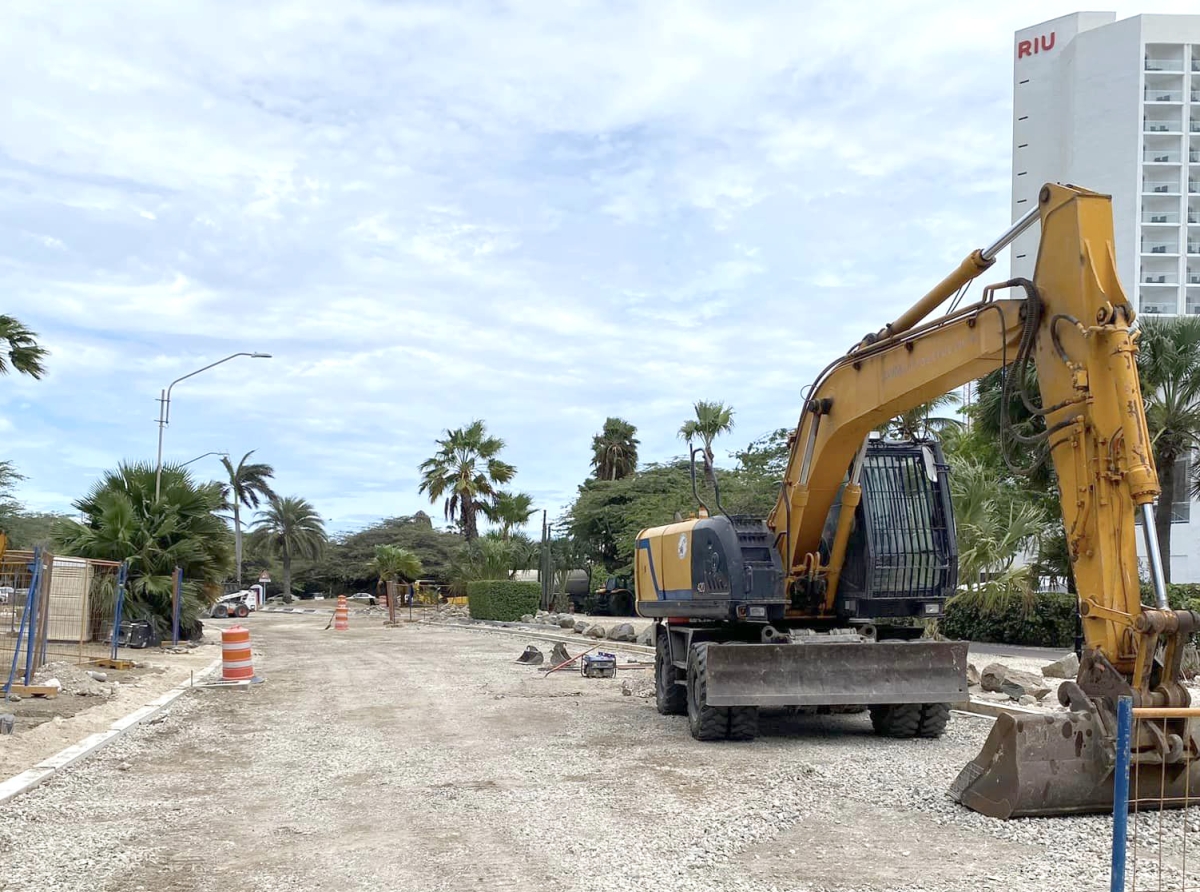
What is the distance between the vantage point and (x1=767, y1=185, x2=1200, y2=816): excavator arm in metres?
7.66

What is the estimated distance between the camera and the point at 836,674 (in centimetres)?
1145

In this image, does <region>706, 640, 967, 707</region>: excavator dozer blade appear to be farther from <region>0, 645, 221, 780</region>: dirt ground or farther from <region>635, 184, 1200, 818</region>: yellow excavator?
<region>0, 645, 221, 780</region>: dirt ground

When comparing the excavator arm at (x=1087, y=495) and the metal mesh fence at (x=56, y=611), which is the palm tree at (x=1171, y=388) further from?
the metal mesh fence at (x=56, y=611)

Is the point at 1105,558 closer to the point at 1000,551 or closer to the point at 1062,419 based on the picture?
the point at 1062,419

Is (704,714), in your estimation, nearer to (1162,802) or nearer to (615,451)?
(1162,802)

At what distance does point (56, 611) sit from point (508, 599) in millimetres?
21702

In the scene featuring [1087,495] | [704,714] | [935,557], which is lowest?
[704,714]

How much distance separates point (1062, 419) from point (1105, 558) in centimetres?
111

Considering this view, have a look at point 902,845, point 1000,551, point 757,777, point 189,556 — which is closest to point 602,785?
point 757,777

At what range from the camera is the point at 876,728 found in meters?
12.2

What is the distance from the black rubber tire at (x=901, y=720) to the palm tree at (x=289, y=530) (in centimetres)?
7010

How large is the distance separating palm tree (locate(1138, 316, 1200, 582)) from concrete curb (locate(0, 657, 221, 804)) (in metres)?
17.7

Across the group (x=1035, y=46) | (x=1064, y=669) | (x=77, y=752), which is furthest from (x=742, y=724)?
(x=1035, y=46)

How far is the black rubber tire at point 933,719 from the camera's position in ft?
38.6
